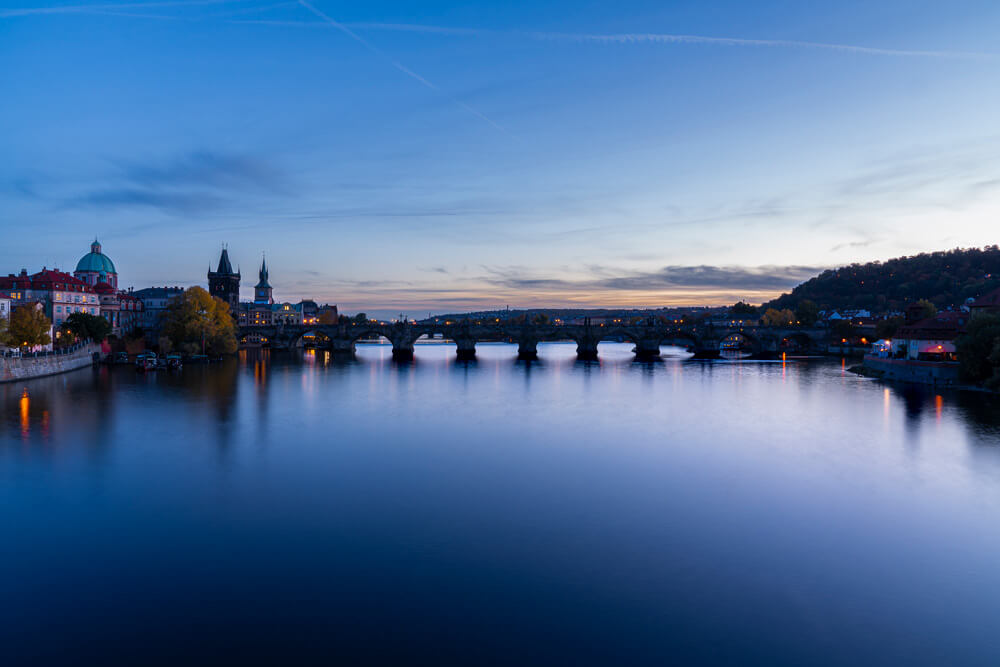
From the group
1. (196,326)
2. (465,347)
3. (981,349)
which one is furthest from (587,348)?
(981,349)

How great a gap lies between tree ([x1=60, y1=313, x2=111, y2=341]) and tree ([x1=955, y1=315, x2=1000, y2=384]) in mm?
80460

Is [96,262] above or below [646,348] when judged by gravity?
above

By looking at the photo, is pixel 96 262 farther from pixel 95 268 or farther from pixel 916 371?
pixel 916 371

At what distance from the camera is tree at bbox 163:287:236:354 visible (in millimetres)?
75750

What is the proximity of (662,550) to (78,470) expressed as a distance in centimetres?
2007

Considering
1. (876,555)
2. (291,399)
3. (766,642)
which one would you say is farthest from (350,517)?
(291,399)

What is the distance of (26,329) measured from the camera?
54469mm

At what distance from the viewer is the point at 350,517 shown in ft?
58.4

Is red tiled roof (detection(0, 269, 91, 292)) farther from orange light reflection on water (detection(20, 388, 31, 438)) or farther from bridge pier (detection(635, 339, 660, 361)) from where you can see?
bridge pier (detection(635, 339, 660, 361))

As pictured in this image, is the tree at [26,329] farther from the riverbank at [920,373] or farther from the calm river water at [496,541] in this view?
the riverbank at [920,373]

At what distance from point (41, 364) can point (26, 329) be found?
5.67 m

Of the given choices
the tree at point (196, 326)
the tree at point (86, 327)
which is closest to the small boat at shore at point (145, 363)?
the tree at point (86, 327)

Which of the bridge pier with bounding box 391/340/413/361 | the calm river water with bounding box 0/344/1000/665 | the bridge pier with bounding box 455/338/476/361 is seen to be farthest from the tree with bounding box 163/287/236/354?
the calm river water with bounding box 0/344/1000/665

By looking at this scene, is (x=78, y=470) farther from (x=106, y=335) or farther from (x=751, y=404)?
(x=106, y=335)
